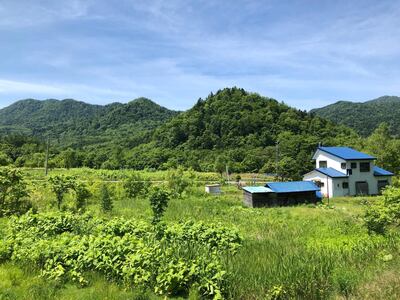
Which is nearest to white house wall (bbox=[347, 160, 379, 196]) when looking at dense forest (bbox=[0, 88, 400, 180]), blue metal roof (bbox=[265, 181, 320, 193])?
blue metal roof (bbox=[265, 181, 320, 193])

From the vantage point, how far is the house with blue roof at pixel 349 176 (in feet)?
92.4

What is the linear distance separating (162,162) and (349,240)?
54.3 meters

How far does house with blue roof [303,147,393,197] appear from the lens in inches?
1109

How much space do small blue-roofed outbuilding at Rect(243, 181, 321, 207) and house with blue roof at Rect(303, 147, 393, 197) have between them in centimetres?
411

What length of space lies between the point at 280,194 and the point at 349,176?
839cm

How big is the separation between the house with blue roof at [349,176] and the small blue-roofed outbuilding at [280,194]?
4.11 metres

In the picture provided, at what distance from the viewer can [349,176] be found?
2853cm

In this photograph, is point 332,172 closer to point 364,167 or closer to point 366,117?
point 364,167

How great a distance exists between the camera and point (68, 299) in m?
5.39

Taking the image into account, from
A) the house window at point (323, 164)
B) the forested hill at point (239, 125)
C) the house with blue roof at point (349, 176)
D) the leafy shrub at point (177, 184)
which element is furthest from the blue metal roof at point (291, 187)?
the forested hill at point (239, 125)

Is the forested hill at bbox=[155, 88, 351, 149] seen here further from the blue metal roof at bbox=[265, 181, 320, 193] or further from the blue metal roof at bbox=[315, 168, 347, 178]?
the blue metal roof at bbox=[265, 181, 320, 193]

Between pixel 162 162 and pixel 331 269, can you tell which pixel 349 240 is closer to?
pixel 331 269

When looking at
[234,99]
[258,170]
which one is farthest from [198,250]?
[234,99]

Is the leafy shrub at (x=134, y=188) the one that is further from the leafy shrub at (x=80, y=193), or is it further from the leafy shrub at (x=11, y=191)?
the leafy shrub at (x=11, y=191)
